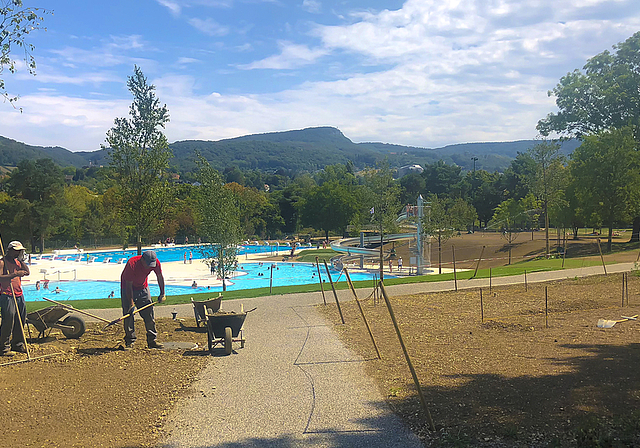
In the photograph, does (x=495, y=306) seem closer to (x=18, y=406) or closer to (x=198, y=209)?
(x=18, y=406)

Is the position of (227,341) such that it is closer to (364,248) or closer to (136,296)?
(136,296)

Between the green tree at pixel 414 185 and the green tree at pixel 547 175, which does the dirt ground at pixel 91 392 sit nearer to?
the green tree at pixel 547 175

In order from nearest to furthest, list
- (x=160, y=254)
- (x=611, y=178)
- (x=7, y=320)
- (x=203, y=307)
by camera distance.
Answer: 1. (x=7, y=320)
2. (x=203, y=307)
3. (x=611, y=178)
4. (x=160, y=254)

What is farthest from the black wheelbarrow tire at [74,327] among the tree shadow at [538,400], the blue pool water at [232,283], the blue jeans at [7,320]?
the blue pool water at [232,283]

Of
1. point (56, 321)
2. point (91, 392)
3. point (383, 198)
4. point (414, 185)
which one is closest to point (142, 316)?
point (56, 321)

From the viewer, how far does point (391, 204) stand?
3238cm

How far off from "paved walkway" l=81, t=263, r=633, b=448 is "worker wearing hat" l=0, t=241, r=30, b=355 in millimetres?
3344

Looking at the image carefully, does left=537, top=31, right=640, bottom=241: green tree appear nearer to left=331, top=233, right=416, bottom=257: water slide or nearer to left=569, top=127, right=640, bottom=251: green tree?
left=569, top=127, right=640, bottom=251: green tree

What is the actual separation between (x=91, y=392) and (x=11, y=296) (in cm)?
283

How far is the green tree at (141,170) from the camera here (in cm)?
1727

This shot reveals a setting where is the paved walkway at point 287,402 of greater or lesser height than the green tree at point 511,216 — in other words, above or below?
below

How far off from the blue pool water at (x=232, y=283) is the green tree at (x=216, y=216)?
5.76 m

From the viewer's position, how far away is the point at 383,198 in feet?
105

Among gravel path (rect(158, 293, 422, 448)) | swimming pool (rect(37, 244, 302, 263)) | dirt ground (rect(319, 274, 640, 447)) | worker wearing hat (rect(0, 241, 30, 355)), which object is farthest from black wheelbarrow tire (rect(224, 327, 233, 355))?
swimming pool (rect(37, 244, 302, 263))
